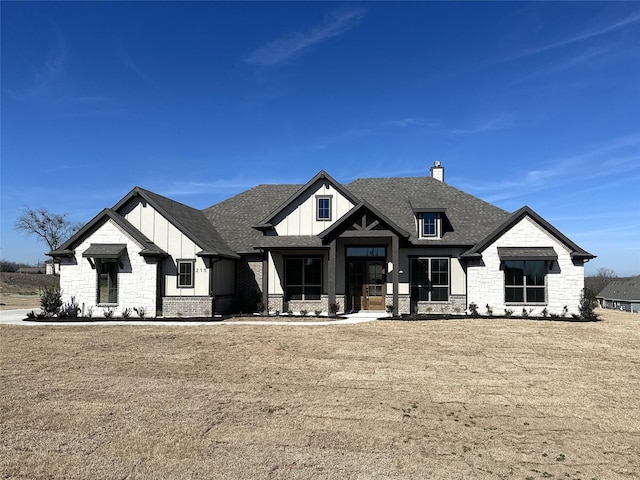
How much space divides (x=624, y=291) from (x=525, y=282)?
51.4m

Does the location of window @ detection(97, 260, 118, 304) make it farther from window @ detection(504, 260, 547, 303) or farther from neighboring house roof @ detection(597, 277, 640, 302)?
neighboring house roof @ detection(597, 277, 640, 302)

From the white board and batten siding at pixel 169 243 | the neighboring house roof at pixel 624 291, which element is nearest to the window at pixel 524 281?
the white board and batten siding at pixel 169 243

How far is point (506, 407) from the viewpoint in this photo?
754 centimetres

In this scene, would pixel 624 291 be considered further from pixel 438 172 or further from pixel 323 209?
pixel 323 209

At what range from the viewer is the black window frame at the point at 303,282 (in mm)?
22031

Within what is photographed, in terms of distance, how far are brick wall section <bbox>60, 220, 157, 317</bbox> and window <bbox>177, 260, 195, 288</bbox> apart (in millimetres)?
1139

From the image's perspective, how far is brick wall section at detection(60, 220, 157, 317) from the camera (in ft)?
67.6

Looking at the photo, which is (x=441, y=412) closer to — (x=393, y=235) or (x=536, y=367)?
(x=536, y=367)

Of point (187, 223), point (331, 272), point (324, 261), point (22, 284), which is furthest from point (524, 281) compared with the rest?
point (22, 284)

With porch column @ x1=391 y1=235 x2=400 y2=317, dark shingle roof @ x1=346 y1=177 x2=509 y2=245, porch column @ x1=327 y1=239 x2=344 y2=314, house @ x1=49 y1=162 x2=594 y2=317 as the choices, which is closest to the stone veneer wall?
house @ x1=49 y1=162 x2=594 y2=317

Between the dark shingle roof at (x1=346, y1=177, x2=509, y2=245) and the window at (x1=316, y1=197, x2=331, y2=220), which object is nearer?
the dark shingle roof at (x1=346, y1=177, x2=509, y2=245)

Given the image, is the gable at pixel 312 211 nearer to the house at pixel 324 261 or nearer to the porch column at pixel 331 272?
the house at pixel 324 261

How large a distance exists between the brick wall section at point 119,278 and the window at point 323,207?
27.5 ft

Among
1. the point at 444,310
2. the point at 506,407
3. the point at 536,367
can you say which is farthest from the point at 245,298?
the point at 506,407
